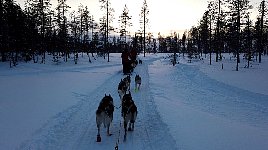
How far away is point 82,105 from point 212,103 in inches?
Result: 253

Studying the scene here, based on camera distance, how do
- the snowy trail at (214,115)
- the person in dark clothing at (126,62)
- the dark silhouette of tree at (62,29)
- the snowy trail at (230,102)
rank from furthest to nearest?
the dark silhouette of tree at (62,29) < the person in dark clothing at (126,62) < the snowy trail at (230,102) < the snowy trail at (214,115)

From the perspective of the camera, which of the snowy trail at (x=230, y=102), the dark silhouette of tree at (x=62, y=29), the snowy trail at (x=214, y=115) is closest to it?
the snowy trail at (x=214, y=115)

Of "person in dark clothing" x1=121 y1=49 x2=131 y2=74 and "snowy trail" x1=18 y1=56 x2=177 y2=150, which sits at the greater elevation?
"person in dark clothing" x1=121 y1=49 x2=131 y2=74

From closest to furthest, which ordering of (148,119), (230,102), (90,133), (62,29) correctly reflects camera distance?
(90,133) < (148,119) < (230,102) < (62,29)

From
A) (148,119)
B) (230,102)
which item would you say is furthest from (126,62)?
(148,119)

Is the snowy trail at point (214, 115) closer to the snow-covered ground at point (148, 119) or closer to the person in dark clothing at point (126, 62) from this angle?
the snow-covered ground at point (148, 119)

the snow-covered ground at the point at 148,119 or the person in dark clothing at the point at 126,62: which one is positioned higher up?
the person in dark clothing at the point at 126,62

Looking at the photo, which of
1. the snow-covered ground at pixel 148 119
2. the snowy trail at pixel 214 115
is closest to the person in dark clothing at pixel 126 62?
the snowy trail at pixel 214 115

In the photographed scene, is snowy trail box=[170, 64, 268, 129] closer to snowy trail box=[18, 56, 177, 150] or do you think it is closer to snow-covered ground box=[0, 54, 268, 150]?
snow-covered ground box=[0, 54, 268, 150]

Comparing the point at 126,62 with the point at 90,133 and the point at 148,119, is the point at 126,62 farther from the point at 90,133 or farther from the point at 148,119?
the point at 90,133

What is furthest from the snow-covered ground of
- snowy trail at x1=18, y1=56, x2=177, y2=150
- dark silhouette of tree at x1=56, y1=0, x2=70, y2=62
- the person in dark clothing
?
dark silhouette of tree at x1=56, y1=0, x2=70, y2=62

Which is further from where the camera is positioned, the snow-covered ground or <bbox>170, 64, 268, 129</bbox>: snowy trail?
<bbox>170, 64, 268, 129</bbox>: snowy trail

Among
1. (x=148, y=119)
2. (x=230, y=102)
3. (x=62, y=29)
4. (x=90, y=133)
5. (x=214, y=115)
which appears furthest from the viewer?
(x=62, y=29)

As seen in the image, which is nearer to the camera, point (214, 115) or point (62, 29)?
point (214, 115)
